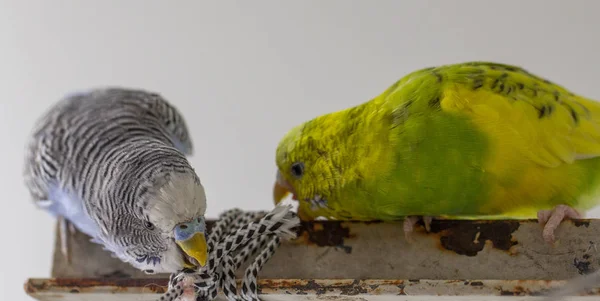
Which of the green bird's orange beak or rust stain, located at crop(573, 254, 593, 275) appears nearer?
rust stain, located at crop(573, 254, 593, 275)

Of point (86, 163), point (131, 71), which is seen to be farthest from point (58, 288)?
point (131, 71)

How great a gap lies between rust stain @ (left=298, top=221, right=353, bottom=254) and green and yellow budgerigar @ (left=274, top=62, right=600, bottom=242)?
0.12 m

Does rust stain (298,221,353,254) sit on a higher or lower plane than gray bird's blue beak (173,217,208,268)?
lower

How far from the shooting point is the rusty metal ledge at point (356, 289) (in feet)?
4.43

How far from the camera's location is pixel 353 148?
1.79 meters

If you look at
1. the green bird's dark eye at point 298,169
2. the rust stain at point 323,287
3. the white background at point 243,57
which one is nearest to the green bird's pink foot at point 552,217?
the rust stain at point 323,287

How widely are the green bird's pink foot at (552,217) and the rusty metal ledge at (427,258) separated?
0.02m

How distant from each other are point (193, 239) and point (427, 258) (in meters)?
0.59

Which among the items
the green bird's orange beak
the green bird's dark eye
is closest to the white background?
the green bird's orange beak

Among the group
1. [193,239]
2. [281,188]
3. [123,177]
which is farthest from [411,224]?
[123,177]

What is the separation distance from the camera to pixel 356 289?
1417mm

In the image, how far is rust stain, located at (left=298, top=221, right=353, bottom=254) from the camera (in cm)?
166

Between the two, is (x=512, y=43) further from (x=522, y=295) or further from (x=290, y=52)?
(x=522, y=295)

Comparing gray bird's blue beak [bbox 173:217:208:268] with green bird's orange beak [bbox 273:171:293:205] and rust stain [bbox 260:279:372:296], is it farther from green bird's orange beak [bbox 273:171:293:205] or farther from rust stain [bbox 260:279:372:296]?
green bird's orange beak [bbox 273:171:293:205]
